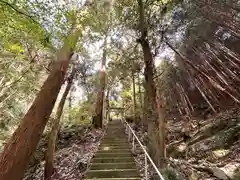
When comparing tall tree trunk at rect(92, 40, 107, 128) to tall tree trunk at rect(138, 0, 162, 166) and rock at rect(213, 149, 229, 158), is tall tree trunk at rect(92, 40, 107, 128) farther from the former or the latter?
tall tree trunk at rect(138, 0, 162, 166)

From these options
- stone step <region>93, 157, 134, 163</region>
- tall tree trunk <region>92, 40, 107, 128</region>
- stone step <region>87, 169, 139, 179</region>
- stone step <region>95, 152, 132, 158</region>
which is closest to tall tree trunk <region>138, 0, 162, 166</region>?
stone step <region>87, 169, 139, 179</region>

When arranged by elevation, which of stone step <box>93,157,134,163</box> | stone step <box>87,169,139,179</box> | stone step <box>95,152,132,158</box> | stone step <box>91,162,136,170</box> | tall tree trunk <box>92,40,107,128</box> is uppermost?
tall tree trunk <box>92,40,107,128</box>

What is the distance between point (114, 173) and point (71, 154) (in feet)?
12.5

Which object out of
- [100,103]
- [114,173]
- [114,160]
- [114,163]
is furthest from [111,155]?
[100,103]

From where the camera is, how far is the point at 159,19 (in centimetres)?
795

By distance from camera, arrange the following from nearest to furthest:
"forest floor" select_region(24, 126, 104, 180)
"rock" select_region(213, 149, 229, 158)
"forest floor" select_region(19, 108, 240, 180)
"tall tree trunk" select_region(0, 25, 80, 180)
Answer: "tall tree trunk" select_region(0, 25, 80, 180) → "forest floor" select_region(19, 108, 240, 180) → "rock" select_region(213, 149, 229, 158) → "forest floor" select_region(24, 126, 104, 180)

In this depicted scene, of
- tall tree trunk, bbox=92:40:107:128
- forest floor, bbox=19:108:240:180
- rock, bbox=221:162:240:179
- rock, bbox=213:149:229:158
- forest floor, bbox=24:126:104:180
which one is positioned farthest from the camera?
tall tree trunk, bbox=92:40:107:128

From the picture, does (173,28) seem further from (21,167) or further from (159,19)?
(21,167)

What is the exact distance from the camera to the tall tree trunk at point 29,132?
4.66 meters

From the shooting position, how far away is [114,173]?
6227 mm

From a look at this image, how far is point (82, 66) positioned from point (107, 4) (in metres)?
3.57

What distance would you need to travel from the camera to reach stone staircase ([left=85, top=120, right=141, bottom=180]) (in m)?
6.12

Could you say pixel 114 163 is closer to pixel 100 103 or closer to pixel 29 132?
pixel 29 132

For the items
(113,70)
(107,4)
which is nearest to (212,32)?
(107,4)
